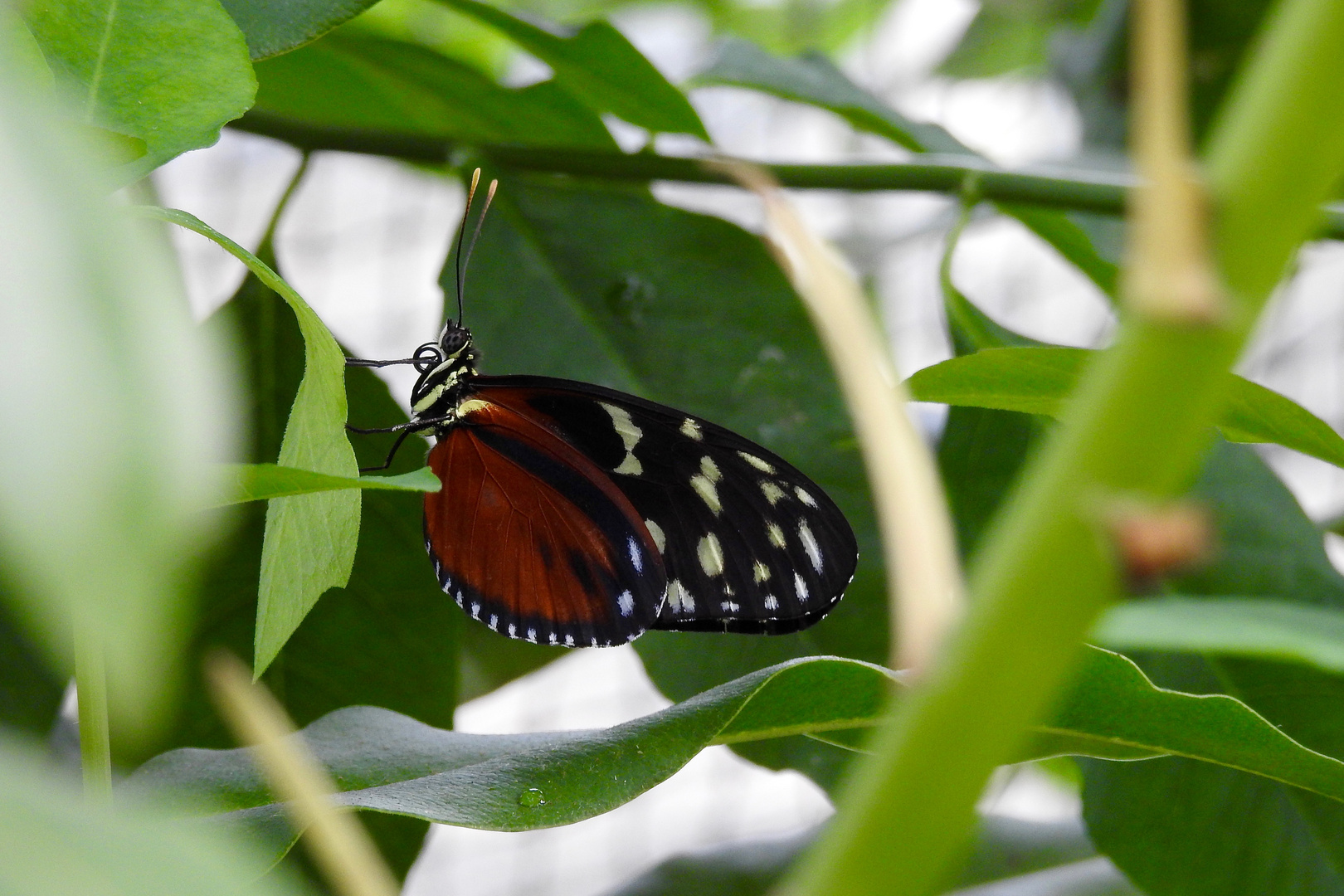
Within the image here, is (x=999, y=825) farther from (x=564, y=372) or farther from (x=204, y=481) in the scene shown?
(x=204, y=481)

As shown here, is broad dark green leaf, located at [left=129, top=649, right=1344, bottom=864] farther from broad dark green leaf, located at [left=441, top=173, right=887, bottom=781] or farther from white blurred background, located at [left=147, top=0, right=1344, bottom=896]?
white blurred background, located at [left=147, top=0, right=1344, bottom=896]

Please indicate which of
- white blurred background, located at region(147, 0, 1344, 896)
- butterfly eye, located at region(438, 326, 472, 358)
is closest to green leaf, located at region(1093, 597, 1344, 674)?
butterfly eye, located at region(438, 326, 472, 358)

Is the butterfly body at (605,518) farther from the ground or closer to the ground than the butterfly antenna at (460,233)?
closer to the ground

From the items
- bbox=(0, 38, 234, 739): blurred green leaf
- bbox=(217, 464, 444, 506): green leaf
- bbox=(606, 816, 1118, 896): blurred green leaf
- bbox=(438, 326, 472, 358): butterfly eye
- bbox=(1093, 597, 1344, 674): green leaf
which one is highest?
bbox=(0, 38, 234, 739): blurred green leaf

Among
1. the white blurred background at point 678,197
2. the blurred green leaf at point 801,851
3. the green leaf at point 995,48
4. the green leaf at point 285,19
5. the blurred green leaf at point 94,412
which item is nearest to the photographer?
the blurred green leaf at point 94,412

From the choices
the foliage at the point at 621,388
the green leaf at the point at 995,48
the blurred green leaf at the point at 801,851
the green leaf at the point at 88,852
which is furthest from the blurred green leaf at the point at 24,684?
the green leaf at the point at 995,48

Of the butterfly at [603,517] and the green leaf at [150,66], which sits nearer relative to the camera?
the green leaf at [150,66]

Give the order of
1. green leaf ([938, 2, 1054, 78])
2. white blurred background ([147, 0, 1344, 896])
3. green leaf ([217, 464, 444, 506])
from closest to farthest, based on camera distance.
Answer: green leaf ([217, 464, 444, 506]) < green leaf ([938, 2, 1054, 78]) < white blurred background ([147, 0, 1344, 896])

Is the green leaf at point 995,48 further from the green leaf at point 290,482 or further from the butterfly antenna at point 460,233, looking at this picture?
the green leaf at point 290,482
